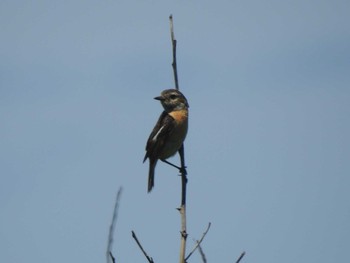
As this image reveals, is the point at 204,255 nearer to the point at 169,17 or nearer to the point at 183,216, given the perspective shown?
the point at 183,216

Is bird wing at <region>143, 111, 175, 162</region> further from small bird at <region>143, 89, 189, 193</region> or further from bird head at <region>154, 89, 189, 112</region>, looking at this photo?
bird head at <region>154, 89, 189, 112</region>

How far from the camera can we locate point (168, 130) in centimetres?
1070

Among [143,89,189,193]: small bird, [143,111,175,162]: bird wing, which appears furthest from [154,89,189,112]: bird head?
[143,111,175,162]: bird wing

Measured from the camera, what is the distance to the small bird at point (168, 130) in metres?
10.6

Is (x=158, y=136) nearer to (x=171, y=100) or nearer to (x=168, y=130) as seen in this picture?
(x=168, y=130)

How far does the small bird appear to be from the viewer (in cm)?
1061

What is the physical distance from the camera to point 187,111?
11.2m

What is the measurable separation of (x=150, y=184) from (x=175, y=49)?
14.4 feet

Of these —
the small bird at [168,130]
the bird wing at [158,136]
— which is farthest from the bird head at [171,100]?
the bird wing at [158,136]

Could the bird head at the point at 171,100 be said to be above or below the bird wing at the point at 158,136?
above

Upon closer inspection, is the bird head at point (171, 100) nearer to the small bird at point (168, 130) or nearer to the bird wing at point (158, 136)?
the small bird at point (168, 130)

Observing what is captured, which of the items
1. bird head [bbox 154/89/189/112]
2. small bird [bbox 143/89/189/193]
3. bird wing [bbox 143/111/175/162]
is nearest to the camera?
small bird [bbox 143/89/189/193]

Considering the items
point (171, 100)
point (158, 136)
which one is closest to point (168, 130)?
point (158, 136)

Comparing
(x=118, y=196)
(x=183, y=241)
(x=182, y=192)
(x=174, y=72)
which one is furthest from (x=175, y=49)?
(x=118, y=196)
